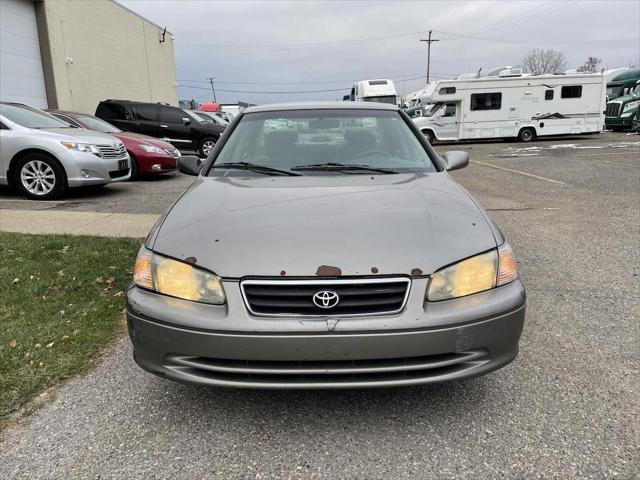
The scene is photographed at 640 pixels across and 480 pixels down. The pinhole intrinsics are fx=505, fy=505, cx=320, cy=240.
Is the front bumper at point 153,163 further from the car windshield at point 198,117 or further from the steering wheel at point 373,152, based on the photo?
the steering wheel at point 373,152

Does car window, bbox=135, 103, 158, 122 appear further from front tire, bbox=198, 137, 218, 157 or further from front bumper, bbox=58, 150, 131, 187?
front bumper, bbox=58, 150, 131, 187

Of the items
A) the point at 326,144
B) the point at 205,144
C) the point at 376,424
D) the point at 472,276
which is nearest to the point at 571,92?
the point at 205,144

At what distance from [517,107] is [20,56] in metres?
18.7

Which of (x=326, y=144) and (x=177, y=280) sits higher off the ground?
(x=326, y=144)

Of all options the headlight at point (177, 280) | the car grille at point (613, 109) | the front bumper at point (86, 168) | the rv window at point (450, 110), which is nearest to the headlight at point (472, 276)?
the headlight at point (177, 280)

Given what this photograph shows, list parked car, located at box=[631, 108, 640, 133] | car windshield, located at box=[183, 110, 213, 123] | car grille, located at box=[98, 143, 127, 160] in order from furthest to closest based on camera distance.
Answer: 1. parked car, located at box=[631, 108, 640, 133]
2. car windshield, located at box=[183, 110, 213, 123]
3. car grille, located at box=[98, 143, 127, 160]

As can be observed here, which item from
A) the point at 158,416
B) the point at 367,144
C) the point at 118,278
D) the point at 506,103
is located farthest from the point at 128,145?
the point at 506,103

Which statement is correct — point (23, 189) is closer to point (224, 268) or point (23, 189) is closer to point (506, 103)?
point (224, 268)

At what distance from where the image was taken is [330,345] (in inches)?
81.3

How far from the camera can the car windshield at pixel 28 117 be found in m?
8.05

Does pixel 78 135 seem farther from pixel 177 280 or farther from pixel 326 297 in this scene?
pixel 326 297

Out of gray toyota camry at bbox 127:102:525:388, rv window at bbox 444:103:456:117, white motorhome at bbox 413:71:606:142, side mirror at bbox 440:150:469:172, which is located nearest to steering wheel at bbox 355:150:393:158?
side mirror at bbox 440:150:469:172

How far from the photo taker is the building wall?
1596cm

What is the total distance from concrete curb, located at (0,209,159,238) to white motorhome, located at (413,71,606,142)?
685 inches
